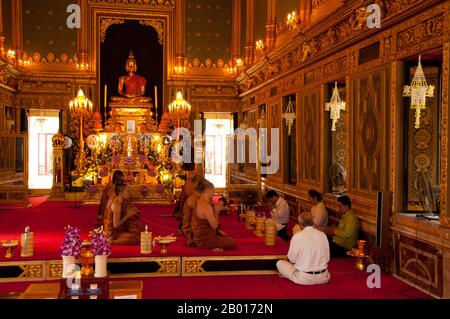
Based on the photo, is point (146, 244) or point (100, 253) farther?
point (146, 244)

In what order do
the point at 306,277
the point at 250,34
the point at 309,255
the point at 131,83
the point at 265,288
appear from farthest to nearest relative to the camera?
the point at 131,83 < the point at 250,34 < the point at 265,288 < the point at 306,277 < the point at 309,255

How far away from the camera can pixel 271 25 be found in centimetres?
1227

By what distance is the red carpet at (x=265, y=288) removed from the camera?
16.8 feet

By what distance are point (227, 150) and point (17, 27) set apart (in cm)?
819

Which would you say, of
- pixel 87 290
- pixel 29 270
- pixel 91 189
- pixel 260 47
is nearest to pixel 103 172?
pixel 91 189

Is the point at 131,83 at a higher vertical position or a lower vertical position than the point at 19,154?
higher

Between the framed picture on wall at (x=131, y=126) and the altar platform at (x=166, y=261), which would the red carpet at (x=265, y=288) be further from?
the framed picture on wall at (x=131, y=126)

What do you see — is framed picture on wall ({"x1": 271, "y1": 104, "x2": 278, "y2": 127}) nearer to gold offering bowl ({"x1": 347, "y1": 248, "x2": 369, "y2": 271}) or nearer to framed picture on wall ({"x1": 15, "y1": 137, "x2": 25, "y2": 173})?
gold offering bowl ({"x1": 347, "y1": 248, "x2": 369, "y2": 271})

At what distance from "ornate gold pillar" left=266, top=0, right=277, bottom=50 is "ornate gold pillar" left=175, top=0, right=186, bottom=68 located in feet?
14.4

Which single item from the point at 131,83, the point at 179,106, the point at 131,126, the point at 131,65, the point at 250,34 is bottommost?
the point at 131,126

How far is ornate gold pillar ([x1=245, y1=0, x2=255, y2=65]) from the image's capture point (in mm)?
14469

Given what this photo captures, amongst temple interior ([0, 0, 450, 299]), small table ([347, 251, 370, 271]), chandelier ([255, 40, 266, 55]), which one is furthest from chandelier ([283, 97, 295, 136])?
small table ([347, 251, 370, 271])

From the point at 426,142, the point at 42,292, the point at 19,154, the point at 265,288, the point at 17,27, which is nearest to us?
the point at 42,292

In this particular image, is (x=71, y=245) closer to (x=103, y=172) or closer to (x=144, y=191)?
(x=144, y=191)
